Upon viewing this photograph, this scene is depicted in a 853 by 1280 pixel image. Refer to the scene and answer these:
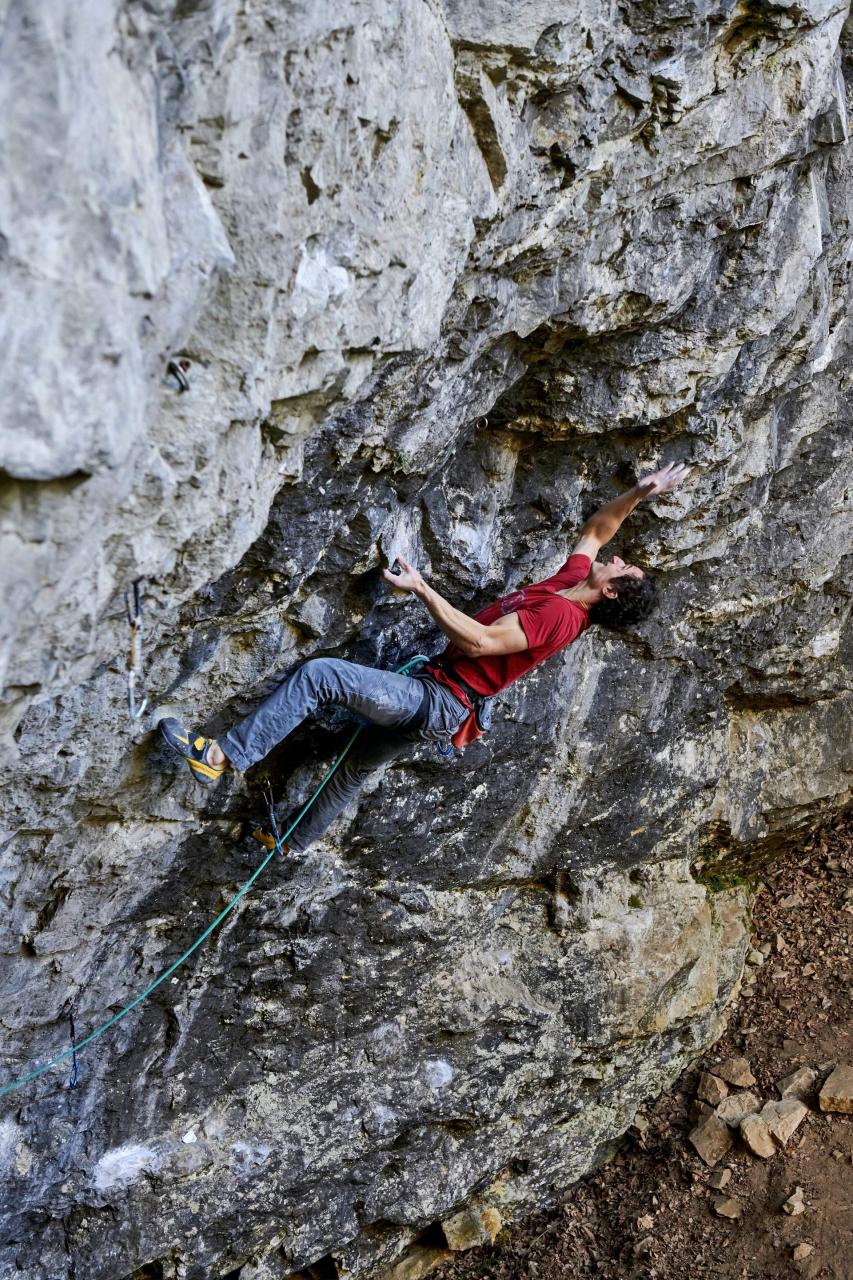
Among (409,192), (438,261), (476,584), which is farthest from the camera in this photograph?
(476,584)

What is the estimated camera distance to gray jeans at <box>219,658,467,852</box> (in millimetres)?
5574

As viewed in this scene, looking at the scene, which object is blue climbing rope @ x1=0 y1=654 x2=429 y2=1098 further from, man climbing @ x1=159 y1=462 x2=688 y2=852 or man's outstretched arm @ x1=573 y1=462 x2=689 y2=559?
man's outstretched arm @ x1=573 y1=462 x2=689 y2=559

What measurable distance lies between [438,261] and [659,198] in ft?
6.07

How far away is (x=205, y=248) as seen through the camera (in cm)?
330

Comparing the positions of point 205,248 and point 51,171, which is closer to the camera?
point 51,171

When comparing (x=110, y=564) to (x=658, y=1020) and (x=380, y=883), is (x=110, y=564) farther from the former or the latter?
(x=658, y=1020)

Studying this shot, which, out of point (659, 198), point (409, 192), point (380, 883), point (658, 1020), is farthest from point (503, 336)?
point (658, 1020)

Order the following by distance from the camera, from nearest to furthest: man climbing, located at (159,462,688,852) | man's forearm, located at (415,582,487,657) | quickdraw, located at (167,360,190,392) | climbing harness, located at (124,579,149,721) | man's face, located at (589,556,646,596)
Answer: quickdraw, located at (167,360,190,392)
climbing harness, located at (124,579,149,721)
man's forearm, located at (415,582,487,657)
man climbing, located at (159,462,688,852)
man's face, located at (589,556,646,596)

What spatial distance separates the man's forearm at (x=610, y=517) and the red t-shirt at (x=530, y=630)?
0.75 feet

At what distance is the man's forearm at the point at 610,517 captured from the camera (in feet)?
20.9

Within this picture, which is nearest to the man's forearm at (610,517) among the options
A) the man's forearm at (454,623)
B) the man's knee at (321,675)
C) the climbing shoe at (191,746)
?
the man's forearm at (454,623)

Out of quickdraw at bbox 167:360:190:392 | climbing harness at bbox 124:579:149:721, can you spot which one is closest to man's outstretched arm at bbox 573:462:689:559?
climbing harness at bbox 124:579:149:721

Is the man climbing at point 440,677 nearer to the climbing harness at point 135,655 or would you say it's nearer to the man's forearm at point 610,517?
the man's forearm at point 610,517

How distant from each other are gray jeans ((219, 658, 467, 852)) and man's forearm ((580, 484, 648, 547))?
130 centimetres
